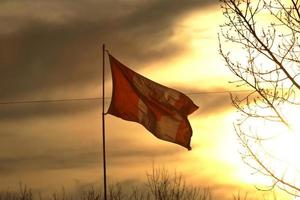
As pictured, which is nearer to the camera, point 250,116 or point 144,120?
point 250,116

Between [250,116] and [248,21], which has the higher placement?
[248,21]

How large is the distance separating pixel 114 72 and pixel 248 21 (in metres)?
5.56

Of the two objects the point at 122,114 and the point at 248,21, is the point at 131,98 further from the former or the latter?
the point at 248,21

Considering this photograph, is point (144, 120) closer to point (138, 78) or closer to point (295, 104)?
point (138, 78)

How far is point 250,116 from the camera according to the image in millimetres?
38188

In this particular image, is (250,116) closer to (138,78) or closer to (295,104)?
(295,104)

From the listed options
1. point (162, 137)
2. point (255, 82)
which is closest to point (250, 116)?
point (255, 82)

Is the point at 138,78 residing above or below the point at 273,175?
above

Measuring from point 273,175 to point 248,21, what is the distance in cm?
477

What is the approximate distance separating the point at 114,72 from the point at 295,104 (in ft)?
21.0

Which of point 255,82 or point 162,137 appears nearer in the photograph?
point 255,82

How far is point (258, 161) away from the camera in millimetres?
38000

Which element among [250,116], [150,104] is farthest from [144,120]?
[250,116]

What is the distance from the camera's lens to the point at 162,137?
40.6 meters
